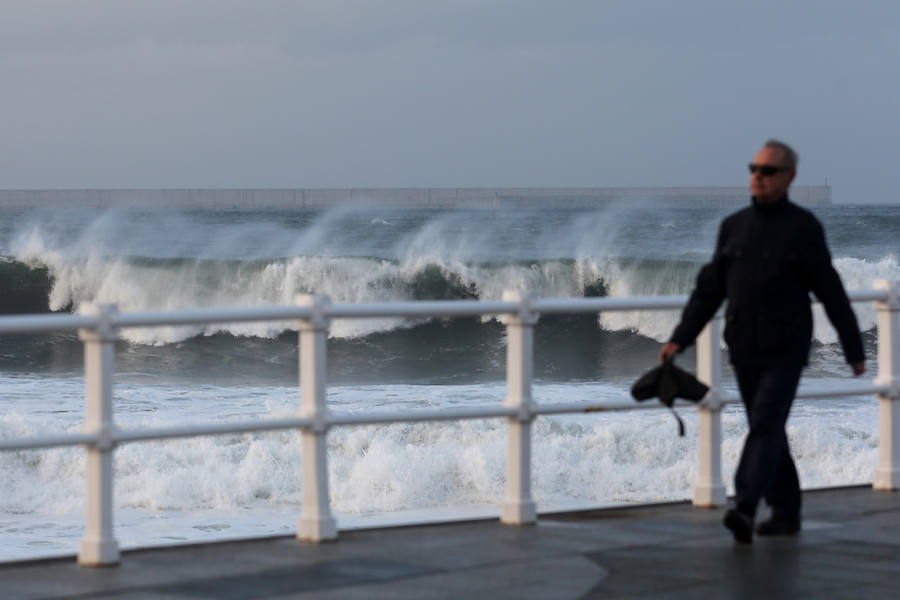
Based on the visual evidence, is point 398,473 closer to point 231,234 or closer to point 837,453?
point 837,453

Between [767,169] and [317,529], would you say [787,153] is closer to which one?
[767,169]

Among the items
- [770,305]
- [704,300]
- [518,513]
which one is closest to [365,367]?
[518,513]

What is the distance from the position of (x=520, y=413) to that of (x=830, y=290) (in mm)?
1473

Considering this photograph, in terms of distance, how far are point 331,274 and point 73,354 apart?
1084 centimetres

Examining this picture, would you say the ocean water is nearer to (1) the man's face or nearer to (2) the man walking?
(2) the man walking

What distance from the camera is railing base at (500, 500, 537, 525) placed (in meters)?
6.92

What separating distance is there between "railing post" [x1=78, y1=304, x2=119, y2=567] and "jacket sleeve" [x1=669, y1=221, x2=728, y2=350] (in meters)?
2.20

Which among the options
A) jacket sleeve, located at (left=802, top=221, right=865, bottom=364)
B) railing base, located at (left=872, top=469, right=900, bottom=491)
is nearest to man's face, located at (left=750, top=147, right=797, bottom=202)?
jacket sleeve, located at (left=802, top=221, right=865, bottom=364)

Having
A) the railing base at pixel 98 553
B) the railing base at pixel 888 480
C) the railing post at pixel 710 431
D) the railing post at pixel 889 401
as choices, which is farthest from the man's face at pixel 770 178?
the railing base at pixel 98 553

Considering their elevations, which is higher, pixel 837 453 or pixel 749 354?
pixel 749 354

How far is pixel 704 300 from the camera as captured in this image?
21.0 ft

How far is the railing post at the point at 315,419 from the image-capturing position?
20.8ft

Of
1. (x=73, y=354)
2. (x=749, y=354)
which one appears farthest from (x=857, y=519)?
(x=73, y=354)

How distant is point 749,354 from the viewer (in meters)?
6.18
